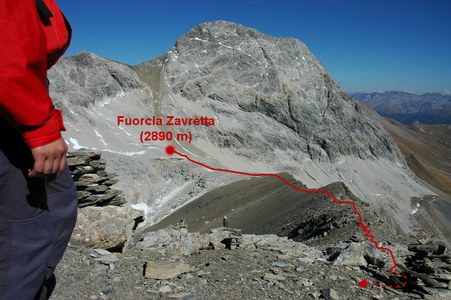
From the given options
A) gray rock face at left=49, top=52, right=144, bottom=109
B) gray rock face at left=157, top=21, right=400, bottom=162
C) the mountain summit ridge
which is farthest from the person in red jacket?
gray rock face at left=157, top=21, right=400, bottom=162

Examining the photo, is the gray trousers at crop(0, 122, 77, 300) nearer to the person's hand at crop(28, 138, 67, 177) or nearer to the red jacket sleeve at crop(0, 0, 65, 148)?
the person's hand at crop(28, 138, 67, 177)

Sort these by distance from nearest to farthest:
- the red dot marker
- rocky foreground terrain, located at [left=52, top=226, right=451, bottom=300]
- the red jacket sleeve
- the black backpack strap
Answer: the red jacket sleeve < the black backpack strap < rocky foreground terrain, located at [left=52, top=226, right=451, bottom=300] < the red dot marker

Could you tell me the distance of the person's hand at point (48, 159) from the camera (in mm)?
2980

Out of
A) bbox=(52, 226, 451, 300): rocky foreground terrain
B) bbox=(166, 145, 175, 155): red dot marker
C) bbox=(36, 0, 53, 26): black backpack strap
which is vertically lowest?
bbox=(166, 145, 175, 155): red dot marker

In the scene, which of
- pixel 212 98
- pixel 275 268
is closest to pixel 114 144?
pixel 212 98

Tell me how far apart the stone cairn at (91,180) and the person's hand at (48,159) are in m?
8.66

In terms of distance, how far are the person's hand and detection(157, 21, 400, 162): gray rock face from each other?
7976 centimetres

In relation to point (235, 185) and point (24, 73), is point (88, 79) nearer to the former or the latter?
point (235, 185)

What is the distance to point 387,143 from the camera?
107 m

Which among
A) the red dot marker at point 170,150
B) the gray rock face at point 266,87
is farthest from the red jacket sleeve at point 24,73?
the gray rock face at point 266,87

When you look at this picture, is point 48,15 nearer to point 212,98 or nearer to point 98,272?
point 98,272

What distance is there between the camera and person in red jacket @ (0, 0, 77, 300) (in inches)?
106

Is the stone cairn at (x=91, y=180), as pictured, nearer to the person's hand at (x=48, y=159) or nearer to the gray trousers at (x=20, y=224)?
the gray trousers at (x=20, y=224)

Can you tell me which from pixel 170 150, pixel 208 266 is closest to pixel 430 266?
pixel 208 266
